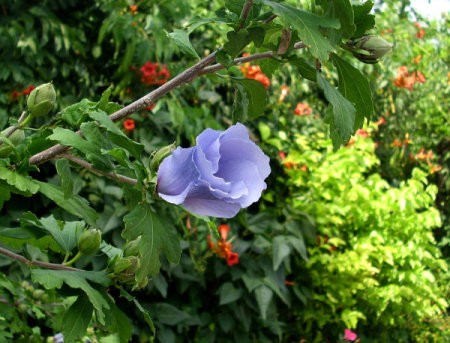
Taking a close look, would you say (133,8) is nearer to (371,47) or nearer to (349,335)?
(349,335)

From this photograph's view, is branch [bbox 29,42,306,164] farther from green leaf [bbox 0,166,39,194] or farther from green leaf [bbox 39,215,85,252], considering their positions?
green leaf [bbox 39,215,85,252]

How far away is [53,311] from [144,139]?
1.14 m

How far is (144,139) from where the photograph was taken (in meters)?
2.66

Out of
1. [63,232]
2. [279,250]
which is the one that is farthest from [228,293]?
[63,232]

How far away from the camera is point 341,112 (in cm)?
82

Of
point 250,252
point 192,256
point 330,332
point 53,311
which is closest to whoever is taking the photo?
point 53,311

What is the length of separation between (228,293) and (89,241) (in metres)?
1.82

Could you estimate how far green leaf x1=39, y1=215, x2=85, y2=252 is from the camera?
990 millimetres

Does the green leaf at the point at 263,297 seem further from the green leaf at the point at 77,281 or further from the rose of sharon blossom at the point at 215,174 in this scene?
the rose of sharon blossom at the point at 215,174

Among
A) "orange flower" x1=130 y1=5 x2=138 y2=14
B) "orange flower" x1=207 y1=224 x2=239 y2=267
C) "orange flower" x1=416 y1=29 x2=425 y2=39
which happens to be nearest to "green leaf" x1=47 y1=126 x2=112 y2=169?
"orange flower" x1=207 y1=224 x2=239 y2=267

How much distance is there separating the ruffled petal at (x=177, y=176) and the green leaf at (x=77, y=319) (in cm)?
27

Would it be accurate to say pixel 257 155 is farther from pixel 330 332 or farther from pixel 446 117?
pixel 446 117

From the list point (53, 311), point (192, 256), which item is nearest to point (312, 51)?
point (53, 311)

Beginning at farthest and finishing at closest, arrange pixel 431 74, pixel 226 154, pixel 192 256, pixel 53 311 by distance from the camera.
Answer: pixel 431 74 → pixel 192 256 → pixel 53 311 → pixel 226 154
